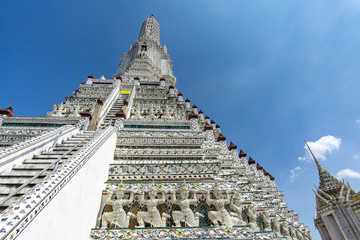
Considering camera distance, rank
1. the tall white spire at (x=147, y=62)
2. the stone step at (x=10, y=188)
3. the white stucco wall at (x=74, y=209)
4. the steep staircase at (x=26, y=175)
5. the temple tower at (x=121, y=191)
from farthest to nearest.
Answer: the tall white spire at (x=147, y=62)
the stone step at (x=10, y=188)
the steep staircase at (x=26, y=175)
the temple tower at (x=121, y=191)
the white stucco wall at (x=74, y=209)

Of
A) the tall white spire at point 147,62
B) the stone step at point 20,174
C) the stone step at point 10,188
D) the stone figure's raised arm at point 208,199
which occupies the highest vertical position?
the tall white spire at point 147,62

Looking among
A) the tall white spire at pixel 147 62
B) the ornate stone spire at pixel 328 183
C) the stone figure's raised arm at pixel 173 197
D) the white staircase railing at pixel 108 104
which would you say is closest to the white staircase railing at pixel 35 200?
the stone figure's raised arm at pixel 173 197

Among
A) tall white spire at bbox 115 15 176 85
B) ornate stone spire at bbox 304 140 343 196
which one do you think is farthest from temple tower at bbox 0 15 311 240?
tall white spire at bbox 115 15 176 85

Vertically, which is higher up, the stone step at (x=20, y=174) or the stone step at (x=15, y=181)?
the stone step at (x=20, y=174)

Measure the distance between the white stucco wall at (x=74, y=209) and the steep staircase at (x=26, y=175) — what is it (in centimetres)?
50

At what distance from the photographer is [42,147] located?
492cm

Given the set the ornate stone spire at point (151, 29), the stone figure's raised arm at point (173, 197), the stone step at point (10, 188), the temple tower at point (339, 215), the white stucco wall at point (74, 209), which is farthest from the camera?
the ornate stone spire at point (151, 29)

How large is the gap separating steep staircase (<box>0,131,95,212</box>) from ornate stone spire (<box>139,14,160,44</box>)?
32.5 m

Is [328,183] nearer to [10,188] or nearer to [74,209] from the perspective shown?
[74,209]

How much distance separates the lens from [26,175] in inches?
141

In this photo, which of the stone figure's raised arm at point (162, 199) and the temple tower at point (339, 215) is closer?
the stone figure's raised arm at point (162, 199)

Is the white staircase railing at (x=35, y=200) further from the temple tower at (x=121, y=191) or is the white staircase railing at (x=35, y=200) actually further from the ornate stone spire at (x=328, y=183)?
the ornate stone spire at (x=328, y=183)

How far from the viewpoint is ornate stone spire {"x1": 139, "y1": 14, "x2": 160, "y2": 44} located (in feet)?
112

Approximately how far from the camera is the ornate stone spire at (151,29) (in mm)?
34219
